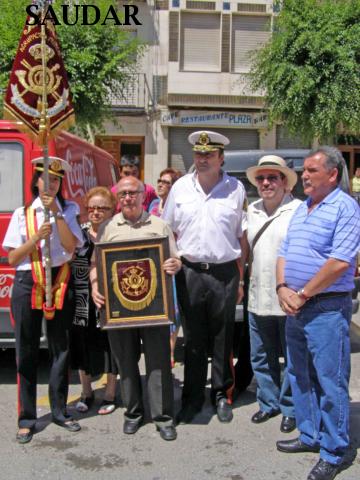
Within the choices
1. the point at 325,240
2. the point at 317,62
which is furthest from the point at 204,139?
the point at 317,62

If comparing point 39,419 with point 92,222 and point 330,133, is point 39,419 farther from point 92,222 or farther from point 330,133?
point 330,133

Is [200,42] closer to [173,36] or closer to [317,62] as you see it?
[173,36]

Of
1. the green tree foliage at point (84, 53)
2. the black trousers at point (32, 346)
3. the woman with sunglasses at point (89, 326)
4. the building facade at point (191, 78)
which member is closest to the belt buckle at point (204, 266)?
the woman with sunglasses at point (89, 326)

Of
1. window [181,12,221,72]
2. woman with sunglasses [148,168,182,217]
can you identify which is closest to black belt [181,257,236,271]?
woman with sunglasses [148,168,182,217]

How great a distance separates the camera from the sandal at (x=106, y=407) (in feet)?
14.0

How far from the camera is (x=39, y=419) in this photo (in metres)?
4.13

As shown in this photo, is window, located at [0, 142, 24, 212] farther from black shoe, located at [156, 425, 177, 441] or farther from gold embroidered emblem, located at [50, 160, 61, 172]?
black shoe, located at [156, 425, 177, 441]

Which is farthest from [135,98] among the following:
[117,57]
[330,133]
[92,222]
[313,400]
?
[313,400]

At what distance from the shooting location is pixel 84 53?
12383 mm

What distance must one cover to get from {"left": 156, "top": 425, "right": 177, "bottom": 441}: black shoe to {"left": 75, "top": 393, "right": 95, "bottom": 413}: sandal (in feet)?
2.36

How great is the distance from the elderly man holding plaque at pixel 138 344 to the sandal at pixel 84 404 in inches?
18.2

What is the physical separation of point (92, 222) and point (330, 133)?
444 inches

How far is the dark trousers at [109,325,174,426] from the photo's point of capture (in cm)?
389

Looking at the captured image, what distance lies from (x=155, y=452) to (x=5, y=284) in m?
1.97
